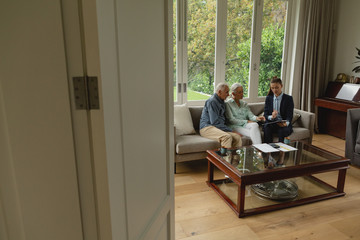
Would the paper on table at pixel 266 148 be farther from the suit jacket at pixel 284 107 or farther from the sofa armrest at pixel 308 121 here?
the sofa armrest at pixel 308 121

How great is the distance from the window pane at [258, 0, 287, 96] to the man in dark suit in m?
1.10

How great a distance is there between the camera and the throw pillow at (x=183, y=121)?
11.1ft

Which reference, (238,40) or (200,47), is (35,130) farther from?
(238,40)

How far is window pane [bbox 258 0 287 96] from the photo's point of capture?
174 inches

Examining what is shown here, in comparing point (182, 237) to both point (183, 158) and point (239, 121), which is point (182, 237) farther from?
point (239, 121)

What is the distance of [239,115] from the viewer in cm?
358

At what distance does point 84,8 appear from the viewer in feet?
2.06

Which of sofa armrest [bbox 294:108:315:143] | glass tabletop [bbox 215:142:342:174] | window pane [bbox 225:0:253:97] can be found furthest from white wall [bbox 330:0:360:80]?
glass tabletop [bbox 215:142:342:174]

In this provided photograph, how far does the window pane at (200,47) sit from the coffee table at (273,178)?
167 centimetres

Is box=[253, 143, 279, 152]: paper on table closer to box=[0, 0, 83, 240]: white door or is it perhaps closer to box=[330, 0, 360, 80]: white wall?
box=[0, 0, 83, 240]: white door

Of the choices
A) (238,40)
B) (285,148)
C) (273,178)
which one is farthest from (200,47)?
(273,178)

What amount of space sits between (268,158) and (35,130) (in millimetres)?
2337

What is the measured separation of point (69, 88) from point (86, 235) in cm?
44

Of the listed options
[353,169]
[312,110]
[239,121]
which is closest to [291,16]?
[312,110]
